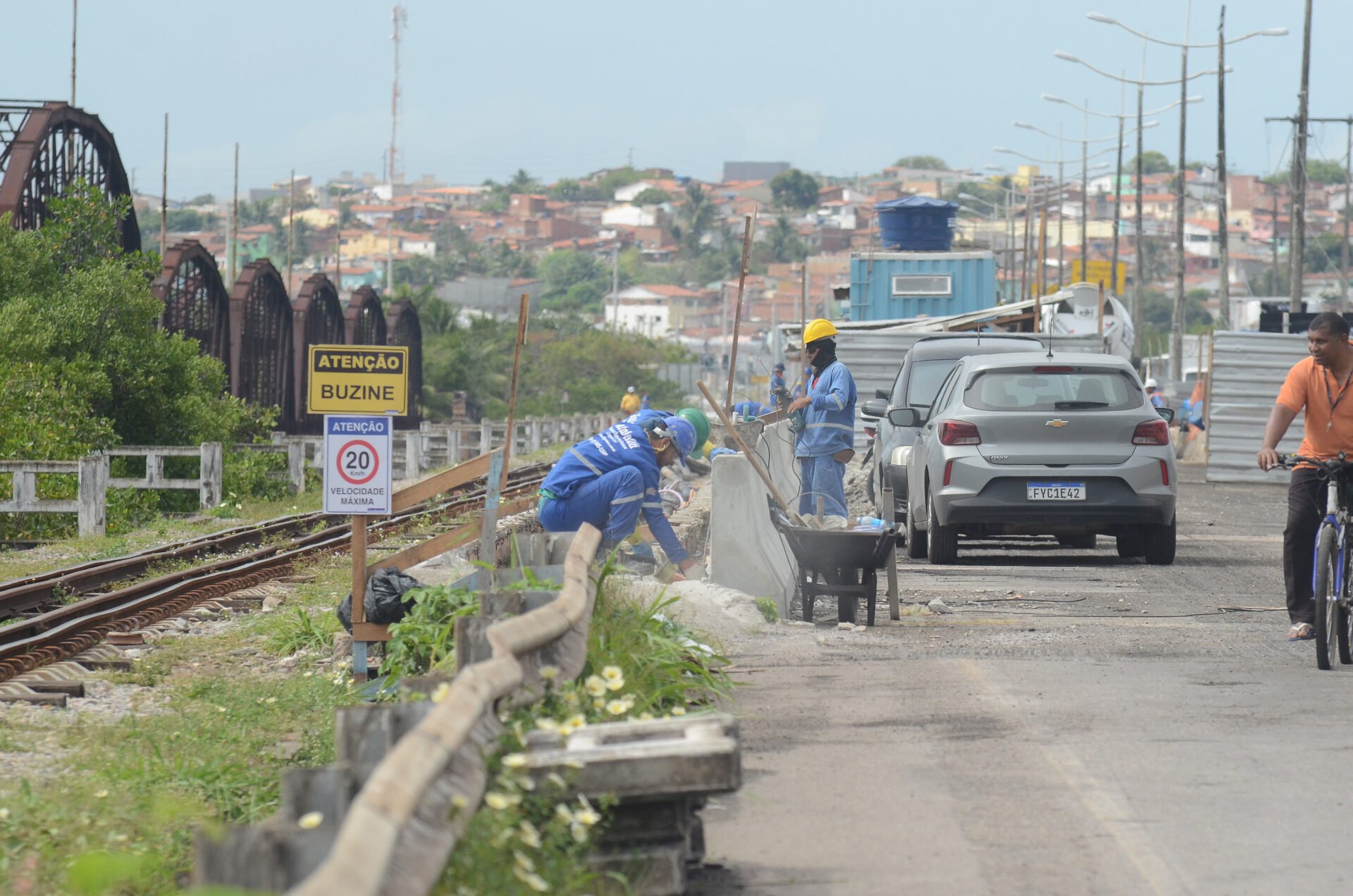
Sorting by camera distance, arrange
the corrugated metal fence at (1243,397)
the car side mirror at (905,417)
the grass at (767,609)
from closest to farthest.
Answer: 1. the grass at (767,609)
2. the car side mirror at (905,417)
3. the corrugated metal fence at (1243,397)

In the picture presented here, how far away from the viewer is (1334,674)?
30.8 feet

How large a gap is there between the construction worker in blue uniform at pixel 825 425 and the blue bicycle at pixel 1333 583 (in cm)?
547

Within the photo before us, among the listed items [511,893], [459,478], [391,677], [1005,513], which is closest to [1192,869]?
[511,893]

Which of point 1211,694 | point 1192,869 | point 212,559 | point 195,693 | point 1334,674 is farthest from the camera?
point 212,559

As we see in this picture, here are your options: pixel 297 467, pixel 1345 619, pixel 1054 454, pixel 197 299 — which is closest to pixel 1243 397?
pixel 297 467

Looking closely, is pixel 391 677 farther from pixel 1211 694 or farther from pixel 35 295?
pixel 35 295

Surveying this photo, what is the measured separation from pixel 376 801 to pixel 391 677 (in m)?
5.29

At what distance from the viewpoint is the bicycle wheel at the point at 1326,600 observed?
373 inches

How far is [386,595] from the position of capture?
10.3 meters

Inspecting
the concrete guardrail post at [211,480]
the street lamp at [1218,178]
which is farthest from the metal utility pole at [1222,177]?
the concrete guardrail post at [211,480]

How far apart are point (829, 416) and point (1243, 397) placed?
17216mm

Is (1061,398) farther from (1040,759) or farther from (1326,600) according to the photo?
(1040,759)

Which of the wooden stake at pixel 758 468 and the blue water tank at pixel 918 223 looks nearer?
the wooden stake at pixel 758 468

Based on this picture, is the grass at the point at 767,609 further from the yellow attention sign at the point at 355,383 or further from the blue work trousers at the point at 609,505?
the yellow attention sign at the point at 355,383
